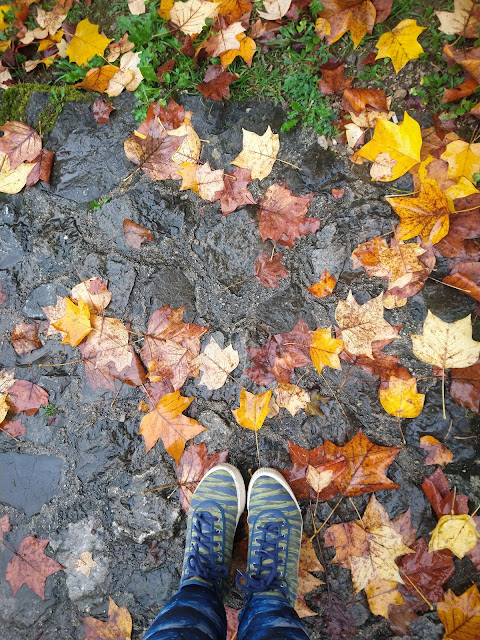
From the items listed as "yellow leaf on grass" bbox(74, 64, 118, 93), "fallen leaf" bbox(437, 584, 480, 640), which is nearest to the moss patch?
"yellow leaf on grass" bbox(74, 64, 118, 93)

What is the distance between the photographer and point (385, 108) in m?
1.94

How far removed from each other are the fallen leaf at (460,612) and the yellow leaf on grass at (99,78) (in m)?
2.96

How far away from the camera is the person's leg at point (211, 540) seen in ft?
5.58

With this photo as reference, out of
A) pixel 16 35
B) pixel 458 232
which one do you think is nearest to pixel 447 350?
pixel 458 232

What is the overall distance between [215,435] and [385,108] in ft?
5.78

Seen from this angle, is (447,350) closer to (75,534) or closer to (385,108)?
(385,108)

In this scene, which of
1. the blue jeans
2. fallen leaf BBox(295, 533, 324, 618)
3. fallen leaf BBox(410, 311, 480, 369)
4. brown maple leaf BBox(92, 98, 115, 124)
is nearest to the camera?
the blue jeans

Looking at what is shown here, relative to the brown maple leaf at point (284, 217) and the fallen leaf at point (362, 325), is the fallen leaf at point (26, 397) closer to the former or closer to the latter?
the brown maple leaf at point (284, 217)

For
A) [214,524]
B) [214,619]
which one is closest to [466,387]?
[214,524]

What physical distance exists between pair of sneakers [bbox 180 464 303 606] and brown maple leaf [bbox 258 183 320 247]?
1133 mm

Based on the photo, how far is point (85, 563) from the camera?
80.7 inches

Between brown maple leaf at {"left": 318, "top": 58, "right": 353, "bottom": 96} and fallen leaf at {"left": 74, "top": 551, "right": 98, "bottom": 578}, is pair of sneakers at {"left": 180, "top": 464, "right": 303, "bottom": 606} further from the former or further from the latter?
brown maple leaf at {"left": 318, "top": 58, "right": 353, "bottom": 96}

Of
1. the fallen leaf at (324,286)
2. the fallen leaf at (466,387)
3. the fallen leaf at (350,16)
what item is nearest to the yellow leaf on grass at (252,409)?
the fallen leaf at (324,286)

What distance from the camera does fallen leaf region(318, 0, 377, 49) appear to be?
6.24 ft
